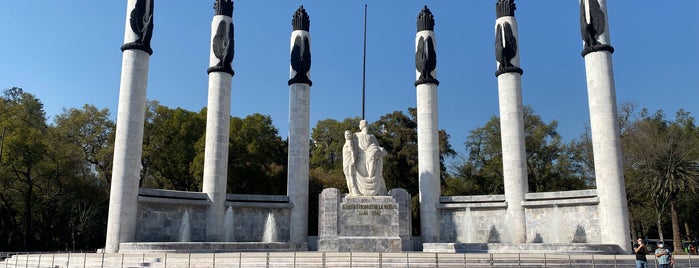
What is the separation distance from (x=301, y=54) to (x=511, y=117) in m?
11.6

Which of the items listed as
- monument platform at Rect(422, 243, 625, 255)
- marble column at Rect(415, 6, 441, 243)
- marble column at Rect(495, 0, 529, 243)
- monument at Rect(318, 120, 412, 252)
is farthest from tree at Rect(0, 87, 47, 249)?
marble column at Rect(495, 0, 529, 243)

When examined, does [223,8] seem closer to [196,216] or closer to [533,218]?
[196,216]

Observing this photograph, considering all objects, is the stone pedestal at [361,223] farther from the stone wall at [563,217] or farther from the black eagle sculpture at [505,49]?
the black eagle sculpture at [505,49]

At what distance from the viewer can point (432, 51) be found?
29.5 m

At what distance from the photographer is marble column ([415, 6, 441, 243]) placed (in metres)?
27.7

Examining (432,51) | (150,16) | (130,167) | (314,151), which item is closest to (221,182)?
(130,167)

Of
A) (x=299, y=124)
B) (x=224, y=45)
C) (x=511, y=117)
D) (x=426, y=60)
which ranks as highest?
(x=224, y=45)

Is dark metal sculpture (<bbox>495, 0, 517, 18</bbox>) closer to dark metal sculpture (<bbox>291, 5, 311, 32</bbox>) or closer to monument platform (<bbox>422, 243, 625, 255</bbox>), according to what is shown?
dark metal sculpture (<bbox>291, 5, 311, 32</bbox>)

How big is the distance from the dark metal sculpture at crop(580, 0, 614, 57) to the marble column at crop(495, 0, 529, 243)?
3363mm

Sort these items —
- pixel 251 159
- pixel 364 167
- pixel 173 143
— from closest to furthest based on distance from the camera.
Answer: pixel 364 167, pixel 251 159, pixel 173 143

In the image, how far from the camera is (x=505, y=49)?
2773 centimetres

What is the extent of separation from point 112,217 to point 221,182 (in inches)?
208

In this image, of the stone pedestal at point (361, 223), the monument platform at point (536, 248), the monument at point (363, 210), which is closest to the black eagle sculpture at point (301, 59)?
the monument at point (363, 210)

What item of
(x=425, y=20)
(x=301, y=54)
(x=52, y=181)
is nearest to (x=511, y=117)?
(x=425, y=20)
